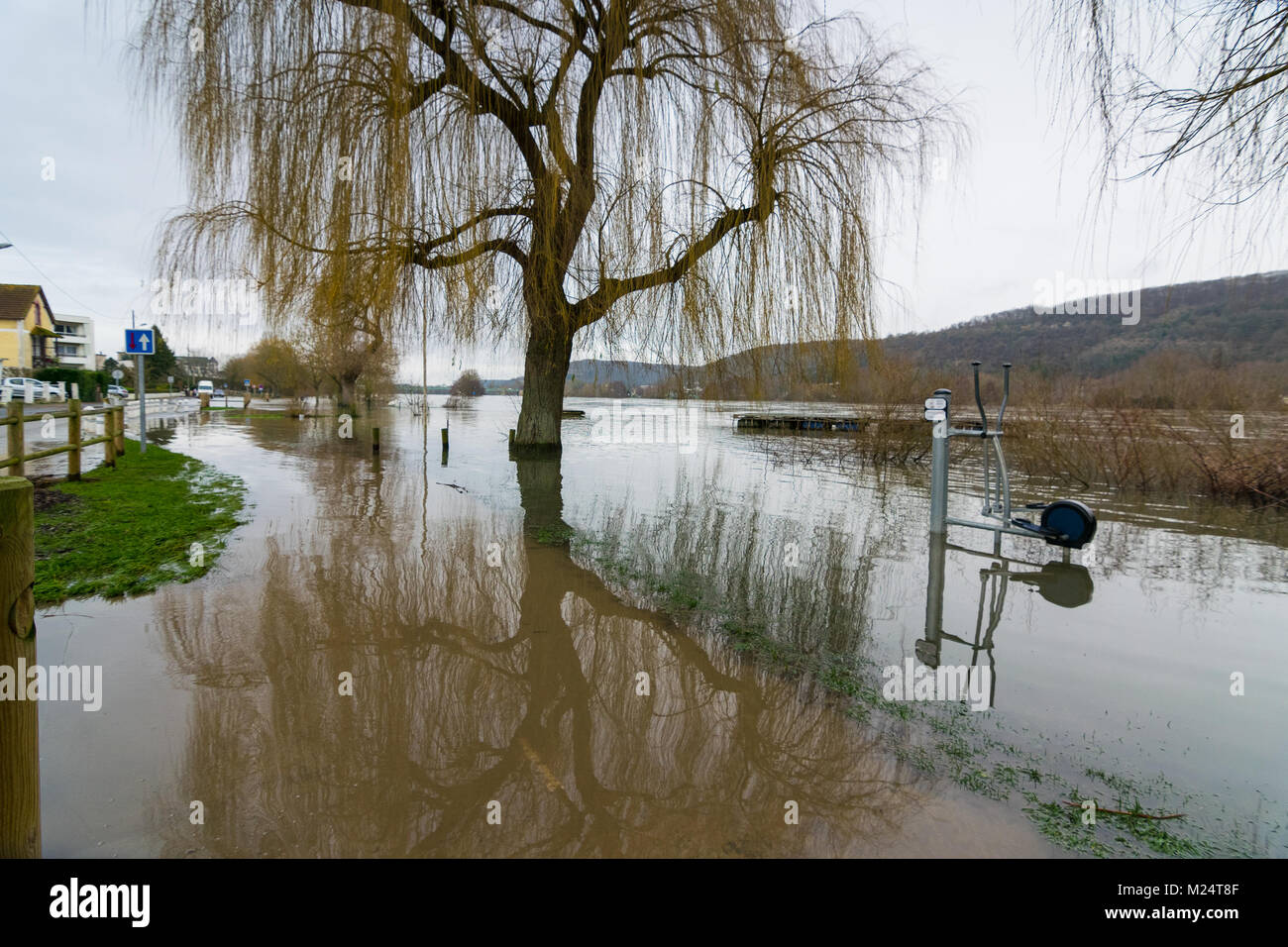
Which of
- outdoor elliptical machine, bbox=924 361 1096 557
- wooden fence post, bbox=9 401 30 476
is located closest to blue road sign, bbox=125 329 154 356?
wooden fence post, bbox=9 401 30 476

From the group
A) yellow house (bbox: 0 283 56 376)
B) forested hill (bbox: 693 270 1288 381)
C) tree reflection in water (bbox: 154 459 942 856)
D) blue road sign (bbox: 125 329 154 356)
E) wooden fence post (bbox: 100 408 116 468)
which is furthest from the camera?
yellow house (bbox: 0 283 56 376)

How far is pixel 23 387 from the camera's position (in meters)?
34.1

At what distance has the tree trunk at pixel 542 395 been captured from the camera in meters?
14.0

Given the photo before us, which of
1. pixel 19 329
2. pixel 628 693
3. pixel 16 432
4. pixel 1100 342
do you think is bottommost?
pixel 628 693

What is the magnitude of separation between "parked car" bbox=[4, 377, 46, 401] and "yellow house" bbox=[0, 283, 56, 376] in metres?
7.13

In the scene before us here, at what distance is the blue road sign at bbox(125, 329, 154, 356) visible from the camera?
14812 millimetres

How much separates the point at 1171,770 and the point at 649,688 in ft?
7.89

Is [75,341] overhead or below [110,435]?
overhead

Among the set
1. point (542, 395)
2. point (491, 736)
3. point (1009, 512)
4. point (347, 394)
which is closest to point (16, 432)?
point (542, 395)

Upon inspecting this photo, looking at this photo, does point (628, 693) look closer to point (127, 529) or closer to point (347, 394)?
point (127, 529)

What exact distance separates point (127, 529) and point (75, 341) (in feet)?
277

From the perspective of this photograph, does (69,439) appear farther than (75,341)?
No

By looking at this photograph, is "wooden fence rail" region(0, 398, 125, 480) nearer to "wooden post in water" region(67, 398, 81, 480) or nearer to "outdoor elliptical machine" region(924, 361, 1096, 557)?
"wooden post in water" region(67, 398, 81, 480)
